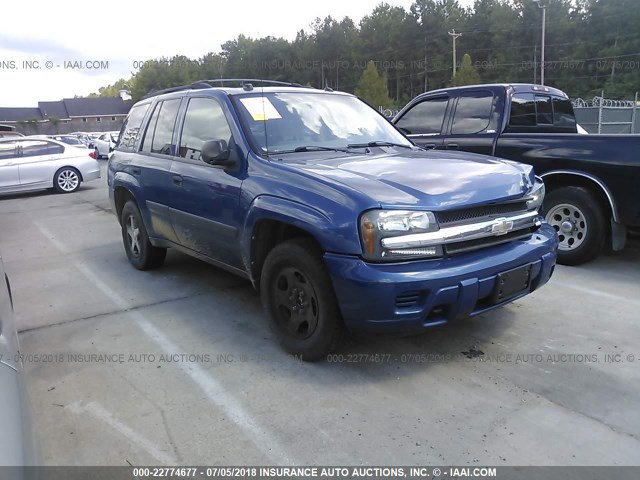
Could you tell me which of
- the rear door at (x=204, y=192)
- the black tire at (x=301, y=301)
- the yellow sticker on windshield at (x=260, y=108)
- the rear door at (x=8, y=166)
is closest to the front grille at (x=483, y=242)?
the black tire at (x=301, y=301)

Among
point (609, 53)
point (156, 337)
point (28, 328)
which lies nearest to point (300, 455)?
point (156, 337)

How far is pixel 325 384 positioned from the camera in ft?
10.9

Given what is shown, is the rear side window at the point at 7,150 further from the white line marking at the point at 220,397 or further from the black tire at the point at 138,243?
the white line marking at the point at 220,397

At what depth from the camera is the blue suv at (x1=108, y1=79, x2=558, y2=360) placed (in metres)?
3.02

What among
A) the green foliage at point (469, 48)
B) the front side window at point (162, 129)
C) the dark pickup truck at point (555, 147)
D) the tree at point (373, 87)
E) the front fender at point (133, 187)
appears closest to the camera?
the front side window at point (162, 129)

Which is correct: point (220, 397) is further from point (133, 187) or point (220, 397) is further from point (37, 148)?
point (37, 148)

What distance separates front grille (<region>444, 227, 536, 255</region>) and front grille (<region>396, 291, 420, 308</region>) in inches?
13.6

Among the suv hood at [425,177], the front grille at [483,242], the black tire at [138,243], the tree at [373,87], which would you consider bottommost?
the black tire at [138,243]

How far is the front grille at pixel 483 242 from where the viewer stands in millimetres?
3152

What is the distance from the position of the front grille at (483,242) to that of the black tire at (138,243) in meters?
3.55

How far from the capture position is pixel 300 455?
264 centimetres

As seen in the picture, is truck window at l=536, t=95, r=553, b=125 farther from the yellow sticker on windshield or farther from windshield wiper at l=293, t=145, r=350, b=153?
the yellow sticker on windshield

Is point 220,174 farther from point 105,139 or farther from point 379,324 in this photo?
point 105,139

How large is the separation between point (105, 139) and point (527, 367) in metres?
28.9
